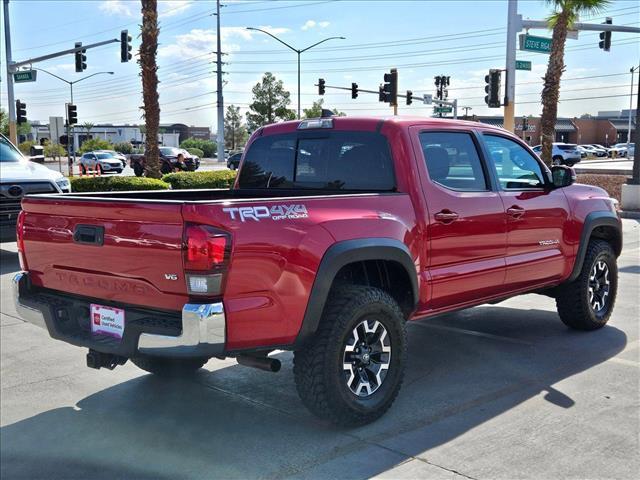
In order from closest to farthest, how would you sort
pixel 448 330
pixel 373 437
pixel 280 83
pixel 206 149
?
pixel 373 437 → pixel 448 330 → pixel 280 83 → pixel 206 149

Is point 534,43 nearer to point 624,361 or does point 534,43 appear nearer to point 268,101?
point 624,361

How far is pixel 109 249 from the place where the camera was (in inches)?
152

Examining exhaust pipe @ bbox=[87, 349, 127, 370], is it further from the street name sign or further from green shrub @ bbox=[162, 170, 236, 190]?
the street name sign

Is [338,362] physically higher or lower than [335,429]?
higher

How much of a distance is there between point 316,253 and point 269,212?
391 millimetres

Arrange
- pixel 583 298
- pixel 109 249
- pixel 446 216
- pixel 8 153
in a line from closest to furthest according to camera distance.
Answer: pixel 109 249 → pixel 446 216 → pixel 583 298 → pixel 8 153

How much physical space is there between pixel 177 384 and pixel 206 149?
306ft

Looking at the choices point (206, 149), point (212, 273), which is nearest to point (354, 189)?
point (212, 273)

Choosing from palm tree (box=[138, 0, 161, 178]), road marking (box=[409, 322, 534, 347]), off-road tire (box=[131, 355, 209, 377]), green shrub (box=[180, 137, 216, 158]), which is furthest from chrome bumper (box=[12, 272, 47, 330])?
green shrub (box=[180, 137, 216, 158])

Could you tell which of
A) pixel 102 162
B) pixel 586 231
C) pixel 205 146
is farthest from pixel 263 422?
pixel 205 146

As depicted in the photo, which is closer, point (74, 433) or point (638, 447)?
point (638, 447)

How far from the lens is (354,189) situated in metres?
4.91

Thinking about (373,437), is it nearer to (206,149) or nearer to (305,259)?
(305,259)

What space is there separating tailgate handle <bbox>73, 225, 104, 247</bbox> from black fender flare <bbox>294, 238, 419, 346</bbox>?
1.24 metres
